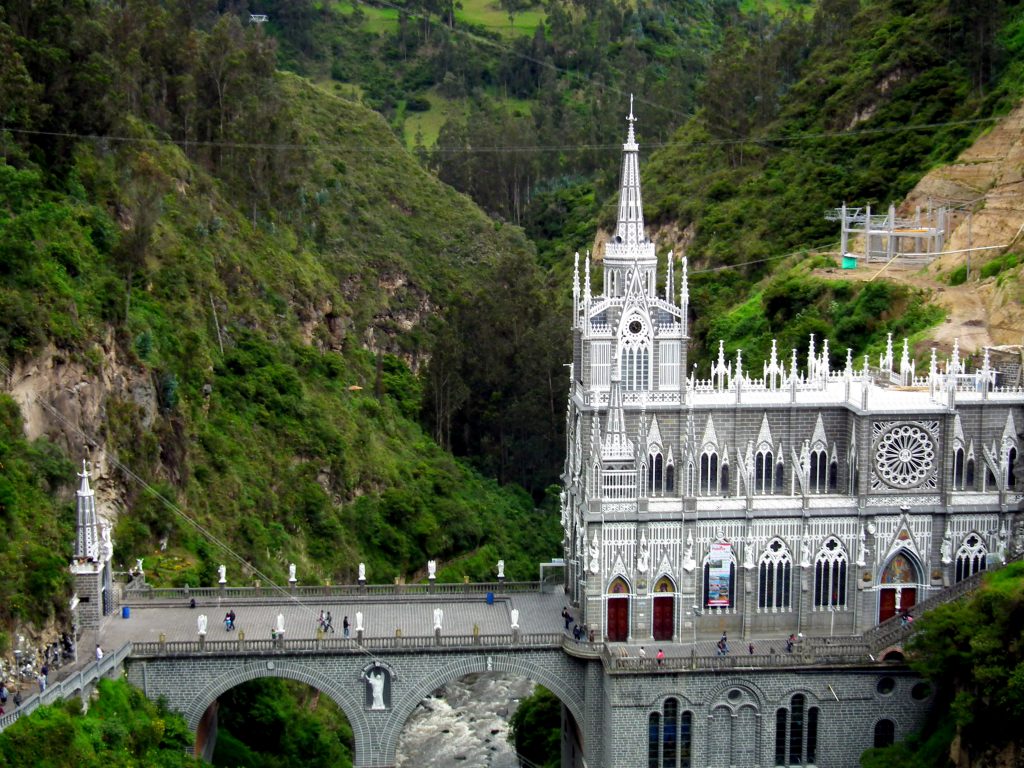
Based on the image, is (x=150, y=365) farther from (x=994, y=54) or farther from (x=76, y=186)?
(x=994, y=54)

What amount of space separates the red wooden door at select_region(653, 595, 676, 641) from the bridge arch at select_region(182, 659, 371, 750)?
994cm

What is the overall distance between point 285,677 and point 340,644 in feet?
6.71

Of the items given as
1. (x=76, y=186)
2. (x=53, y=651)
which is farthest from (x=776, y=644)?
(x=76, y=186)

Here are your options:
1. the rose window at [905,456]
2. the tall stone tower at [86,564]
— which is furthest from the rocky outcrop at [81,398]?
the rose window at [905,456]

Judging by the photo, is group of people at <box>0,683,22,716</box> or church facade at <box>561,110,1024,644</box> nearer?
group of people at <box>0,683,22,716</box>

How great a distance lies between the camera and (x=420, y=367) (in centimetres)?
9981

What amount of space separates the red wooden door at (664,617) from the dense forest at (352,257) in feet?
46.6

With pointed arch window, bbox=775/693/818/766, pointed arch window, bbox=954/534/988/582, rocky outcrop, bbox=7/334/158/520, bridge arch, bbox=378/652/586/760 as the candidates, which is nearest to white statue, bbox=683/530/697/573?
bridge arch, bbox=378/652/586/760

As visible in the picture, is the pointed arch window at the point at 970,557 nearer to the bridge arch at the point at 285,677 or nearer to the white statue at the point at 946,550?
the white statue at the point at 946,550

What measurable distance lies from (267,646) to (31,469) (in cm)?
961

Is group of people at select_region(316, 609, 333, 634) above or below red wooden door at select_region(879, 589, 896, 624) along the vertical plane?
below

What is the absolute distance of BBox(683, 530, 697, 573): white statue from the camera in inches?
2235

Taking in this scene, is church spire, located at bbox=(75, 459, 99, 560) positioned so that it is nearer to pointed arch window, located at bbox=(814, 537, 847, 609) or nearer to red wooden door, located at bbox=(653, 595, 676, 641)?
red wooden door, located at bbox=(653, 595, 676, 641)

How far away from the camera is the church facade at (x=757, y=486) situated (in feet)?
186
